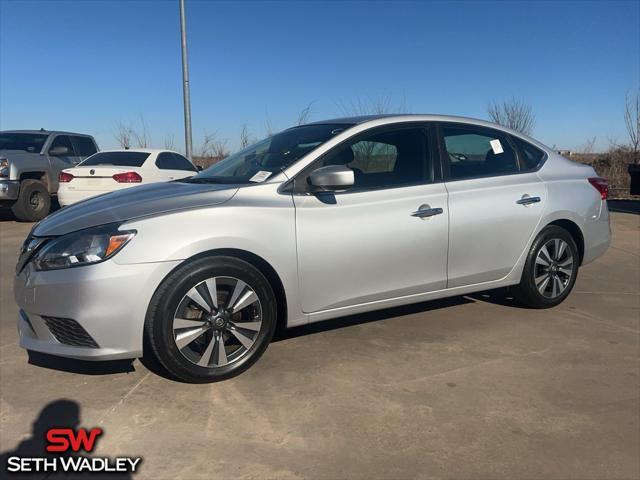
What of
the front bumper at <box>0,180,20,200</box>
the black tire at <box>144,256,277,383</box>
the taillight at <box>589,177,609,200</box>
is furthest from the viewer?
the front bumper at <box>0,180,20,200</box>

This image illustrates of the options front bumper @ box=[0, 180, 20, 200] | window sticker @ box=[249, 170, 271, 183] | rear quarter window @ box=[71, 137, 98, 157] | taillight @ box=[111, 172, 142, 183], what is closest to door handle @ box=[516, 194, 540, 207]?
window sticker @ box=[249, 170, 271, 183]

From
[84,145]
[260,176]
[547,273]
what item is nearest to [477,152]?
[547,273]

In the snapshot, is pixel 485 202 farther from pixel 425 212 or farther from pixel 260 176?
pixel 260 176

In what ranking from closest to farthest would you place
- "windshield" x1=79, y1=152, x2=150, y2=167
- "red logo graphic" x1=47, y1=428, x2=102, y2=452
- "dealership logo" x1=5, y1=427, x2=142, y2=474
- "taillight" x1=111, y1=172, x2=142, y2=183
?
"dealership logo" x1=5, y1=427, x2=142, y2=474 < "red logo graphic" x1=47, y1=428, x2=102, y2=452 < "taillight" x1=111, y1=172, x2=142, y2=183 < "windshield" x1=79, y1=152, x2=150, y2=167

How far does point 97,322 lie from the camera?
2811 millimetres

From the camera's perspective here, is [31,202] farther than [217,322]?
Yes

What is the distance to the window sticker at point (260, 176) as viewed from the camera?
11.2ft

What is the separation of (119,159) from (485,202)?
7487 mm

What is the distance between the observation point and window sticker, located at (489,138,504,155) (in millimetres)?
4334

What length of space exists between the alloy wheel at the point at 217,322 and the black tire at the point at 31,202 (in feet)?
27.7

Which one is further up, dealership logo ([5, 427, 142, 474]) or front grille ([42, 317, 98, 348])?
front grille ([42, 317, 98, 348])

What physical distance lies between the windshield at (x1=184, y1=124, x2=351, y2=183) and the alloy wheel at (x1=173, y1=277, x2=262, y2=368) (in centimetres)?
79

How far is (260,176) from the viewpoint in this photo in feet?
11.4

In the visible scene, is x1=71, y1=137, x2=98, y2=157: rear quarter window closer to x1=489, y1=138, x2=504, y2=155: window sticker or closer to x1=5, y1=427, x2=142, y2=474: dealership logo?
x1=489, y1=138, x2=504, y2=155: window sticker
